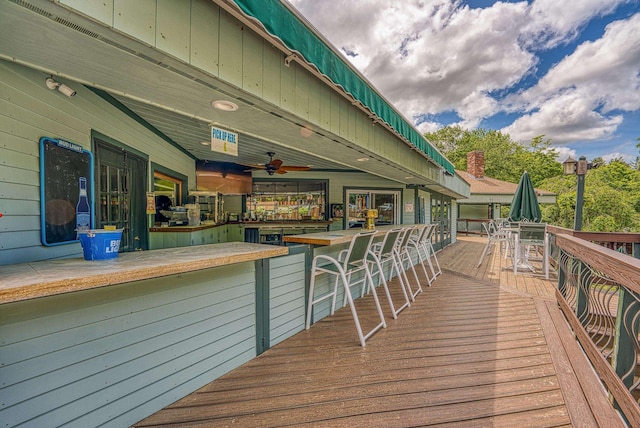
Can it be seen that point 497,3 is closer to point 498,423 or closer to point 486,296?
point 486,296

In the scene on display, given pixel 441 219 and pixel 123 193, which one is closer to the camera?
pixel 123 193

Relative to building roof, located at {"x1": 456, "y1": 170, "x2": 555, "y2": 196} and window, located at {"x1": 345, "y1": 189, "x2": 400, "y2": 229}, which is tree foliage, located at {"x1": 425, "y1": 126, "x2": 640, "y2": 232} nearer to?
building roof, located at {"x1": 456, "y1": 170, "x2": 555, "y2": 196}

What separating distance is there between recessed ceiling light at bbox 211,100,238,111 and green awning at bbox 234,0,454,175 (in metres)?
0.57

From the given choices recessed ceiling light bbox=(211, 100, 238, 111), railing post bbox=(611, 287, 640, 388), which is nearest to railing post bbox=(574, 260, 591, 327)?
railing post bbox=(611, 287, 640, 388)

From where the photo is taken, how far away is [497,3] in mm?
7500

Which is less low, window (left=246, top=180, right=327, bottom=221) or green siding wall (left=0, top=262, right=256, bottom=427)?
window (left=246, top=180, right=327, bottom=221)

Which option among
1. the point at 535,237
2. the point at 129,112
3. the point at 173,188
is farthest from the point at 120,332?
the point at 535,237

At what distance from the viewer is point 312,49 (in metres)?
1.88

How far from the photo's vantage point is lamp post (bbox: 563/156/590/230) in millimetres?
5582

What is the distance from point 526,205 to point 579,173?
1.16 meters

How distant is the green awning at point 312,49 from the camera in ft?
4.72

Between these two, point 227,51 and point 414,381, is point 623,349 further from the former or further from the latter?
point 227,51

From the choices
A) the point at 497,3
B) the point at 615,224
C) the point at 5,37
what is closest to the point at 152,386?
the point at 5,37

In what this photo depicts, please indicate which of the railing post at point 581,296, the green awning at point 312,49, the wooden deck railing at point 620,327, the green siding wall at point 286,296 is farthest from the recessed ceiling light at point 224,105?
the railing post at point 581,296
